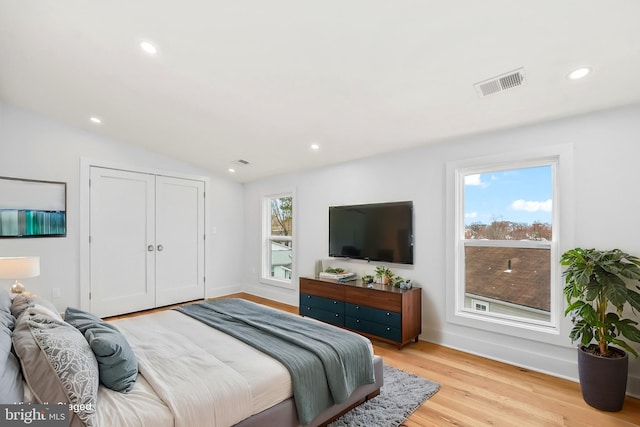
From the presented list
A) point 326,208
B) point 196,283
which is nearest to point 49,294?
point 196,283

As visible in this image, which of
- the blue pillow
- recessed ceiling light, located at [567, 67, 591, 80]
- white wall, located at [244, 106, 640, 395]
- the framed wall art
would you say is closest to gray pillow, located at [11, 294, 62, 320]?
the blue pillow

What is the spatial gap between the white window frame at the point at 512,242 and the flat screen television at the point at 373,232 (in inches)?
19.7

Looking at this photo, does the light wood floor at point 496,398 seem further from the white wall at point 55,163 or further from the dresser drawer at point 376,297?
the white wall at point 55,163

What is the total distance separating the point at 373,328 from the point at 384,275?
2.11ft

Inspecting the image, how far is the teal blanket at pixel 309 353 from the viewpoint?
1883mm

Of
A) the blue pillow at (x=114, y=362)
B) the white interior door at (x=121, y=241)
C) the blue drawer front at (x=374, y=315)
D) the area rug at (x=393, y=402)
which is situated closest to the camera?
the blue pillow at (x=114, y=362)

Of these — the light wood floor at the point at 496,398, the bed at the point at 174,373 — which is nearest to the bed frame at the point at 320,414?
the bed at the point at 174,373

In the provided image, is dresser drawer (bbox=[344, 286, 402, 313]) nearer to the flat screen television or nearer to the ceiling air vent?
the flat screen television

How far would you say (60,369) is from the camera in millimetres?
1348

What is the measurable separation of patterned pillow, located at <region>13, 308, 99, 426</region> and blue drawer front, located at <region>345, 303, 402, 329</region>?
2.62 m

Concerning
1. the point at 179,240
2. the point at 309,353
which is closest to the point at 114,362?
the point at 309,353

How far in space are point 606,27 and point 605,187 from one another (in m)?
1.38

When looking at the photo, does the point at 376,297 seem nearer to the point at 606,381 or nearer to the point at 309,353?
the point at 309,353

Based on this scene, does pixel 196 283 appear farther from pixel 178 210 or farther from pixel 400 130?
pixel 400 130
